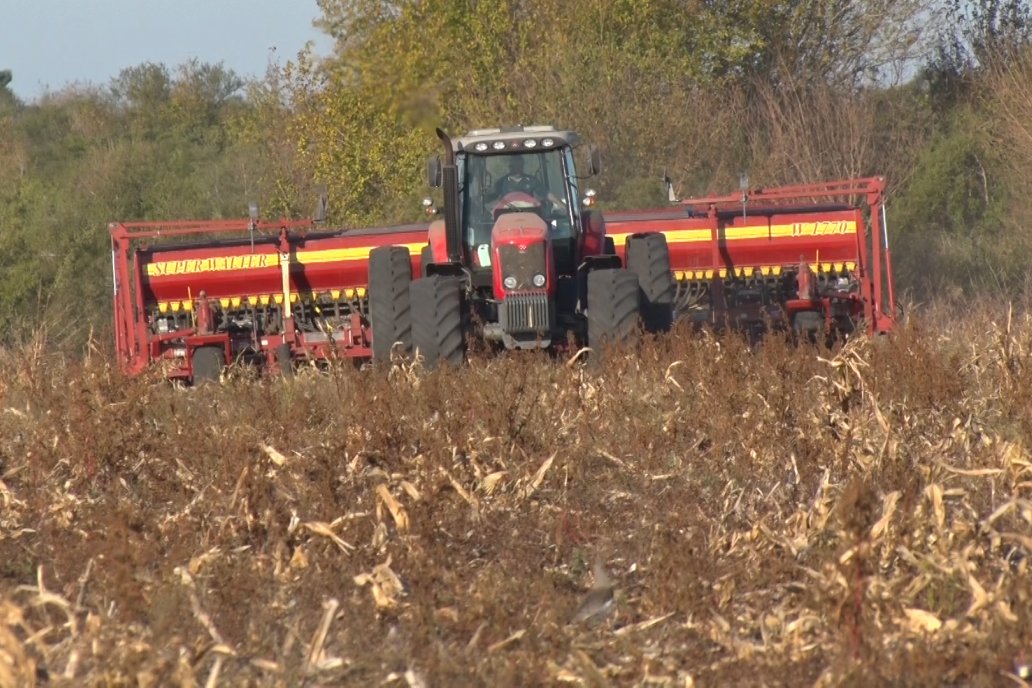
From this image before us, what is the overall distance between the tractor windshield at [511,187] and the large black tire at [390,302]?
0.55 meters

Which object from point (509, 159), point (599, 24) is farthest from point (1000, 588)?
point (599, 24)

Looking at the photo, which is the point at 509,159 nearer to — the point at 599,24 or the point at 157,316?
the point at 157,316

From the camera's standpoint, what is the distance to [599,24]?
25.0m

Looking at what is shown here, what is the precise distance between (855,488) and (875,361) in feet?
13.1

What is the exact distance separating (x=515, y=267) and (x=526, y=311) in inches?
11.9

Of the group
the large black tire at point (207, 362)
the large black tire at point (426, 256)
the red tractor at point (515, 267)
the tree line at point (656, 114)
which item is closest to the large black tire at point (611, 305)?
the red tractor at point (515, 267)

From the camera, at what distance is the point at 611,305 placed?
11445 millimetres

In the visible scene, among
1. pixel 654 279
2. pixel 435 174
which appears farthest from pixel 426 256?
pixel 654 279

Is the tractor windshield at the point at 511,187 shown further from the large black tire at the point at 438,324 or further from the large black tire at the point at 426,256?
the large black tire at the point at 438,324

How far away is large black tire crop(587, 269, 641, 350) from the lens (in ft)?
37.3

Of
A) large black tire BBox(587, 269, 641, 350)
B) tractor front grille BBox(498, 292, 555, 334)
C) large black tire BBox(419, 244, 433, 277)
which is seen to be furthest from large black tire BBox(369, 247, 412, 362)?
large black tire BBox(587, 269, 641, 350)

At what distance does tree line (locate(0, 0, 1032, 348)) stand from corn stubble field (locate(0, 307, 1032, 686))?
10.7 metres

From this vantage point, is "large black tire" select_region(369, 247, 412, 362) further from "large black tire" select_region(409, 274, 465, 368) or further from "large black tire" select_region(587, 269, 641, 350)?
"large black tire" select_region(587, 269, 641, 350)

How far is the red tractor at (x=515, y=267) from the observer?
11461 millimetres
